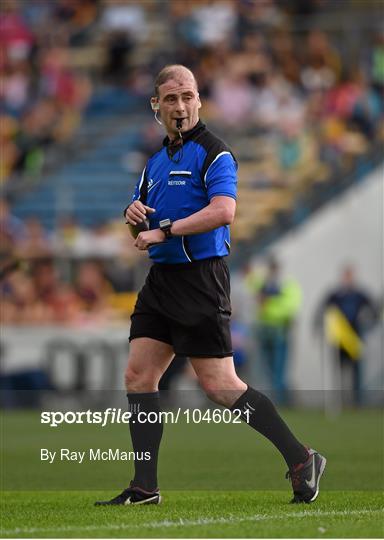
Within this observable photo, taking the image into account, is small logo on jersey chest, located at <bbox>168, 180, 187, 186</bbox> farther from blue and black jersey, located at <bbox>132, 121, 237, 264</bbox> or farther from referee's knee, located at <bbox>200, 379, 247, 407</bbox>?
referee's knee, located at <bbox>200, 379, 247, 407</bbox>

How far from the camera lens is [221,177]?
747 cm

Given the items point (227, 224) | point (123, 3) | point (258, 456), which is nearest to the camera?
point (227, 224)

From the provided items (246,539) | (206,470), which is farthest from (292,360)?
(246,539)

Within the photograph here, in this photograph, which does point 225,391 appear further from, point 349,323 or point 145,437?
point 349,323

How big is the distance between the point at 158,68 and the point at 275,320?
6.52 m

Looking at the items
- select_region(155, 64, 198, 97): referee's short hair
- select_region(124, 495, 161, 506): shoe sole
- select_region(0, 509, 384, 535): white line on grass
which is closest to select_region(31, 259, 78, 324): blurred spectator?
select_region(124, 495, 161, 506): shoe sole

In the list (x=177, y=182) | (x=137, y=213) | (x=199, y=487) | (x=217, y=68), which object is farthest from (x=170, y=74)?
(x=217, y=68)

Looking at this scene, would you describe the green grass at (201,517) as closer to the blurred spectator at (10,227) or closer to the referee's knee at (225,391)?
the referee's knee at (225,391)

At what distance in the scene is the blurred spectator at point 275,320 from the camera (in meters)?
19.8

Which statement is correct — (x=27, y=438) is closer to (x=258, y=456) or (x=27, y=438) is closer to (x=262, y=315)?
(x=258, y=456)

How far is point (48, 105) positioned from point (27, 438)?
12021 mm

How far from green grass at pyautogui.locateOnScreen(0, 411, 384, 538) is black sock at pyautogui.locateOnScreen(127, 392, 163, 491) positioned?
0.17m

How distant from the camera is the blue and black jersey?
7.54 m

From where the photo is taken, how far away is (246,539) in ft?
20.2
